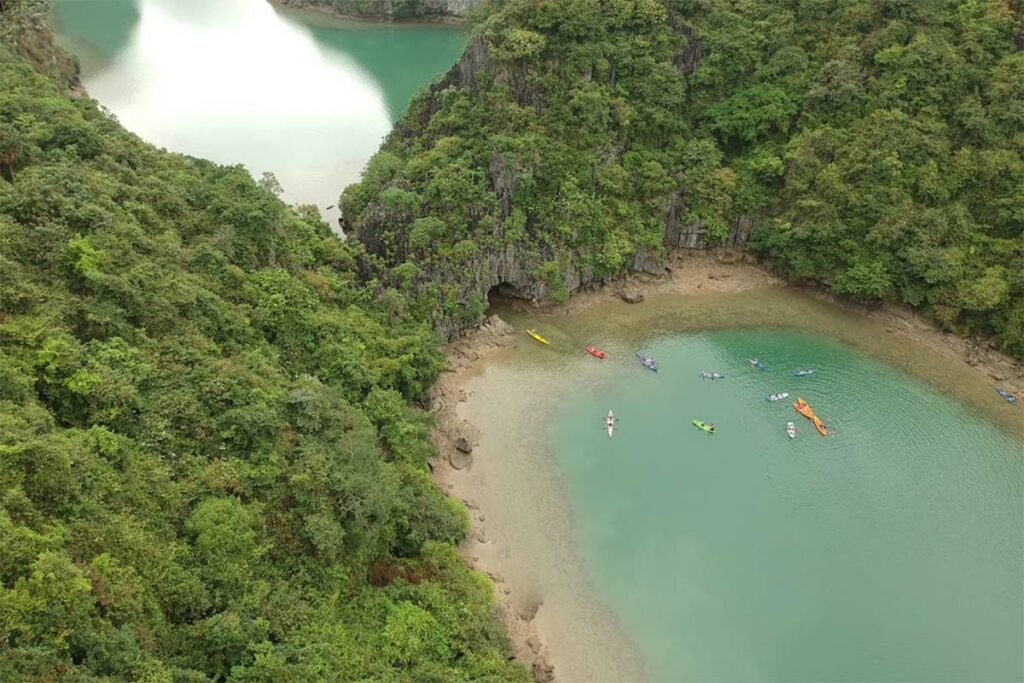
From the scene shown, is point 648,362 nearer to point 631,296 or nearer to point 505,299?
point 631,296

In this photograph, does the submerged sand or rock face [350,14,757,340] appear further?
rock face [350,14,757,340]

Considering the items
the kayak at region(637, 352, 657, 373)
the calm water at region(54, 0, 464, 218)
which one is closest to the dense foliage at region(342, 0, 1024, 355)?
the kayak at region(637, 352, 657, 373)

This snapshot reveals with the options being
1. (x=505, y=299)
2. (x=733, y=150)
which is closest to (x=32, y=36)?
(x=505, y=299)

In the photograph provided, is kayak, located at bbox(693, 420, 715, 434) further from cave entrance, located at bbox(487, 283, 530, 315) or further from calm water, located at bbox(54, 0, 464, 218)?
calm water, located at bbox(54, 0, 464, 218)

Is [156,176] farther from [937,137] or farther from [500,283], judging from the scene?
[937,137]

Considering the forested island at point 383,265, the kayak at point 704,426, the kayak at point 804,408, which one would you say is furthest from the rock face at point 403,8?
the kayak at point 704,426

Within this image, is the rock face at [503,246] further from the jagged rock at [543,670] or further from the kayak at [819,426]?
the jagged rock at [543,670]

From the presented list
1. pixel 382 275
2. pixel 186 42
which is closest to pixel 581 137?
pixel 382 275
